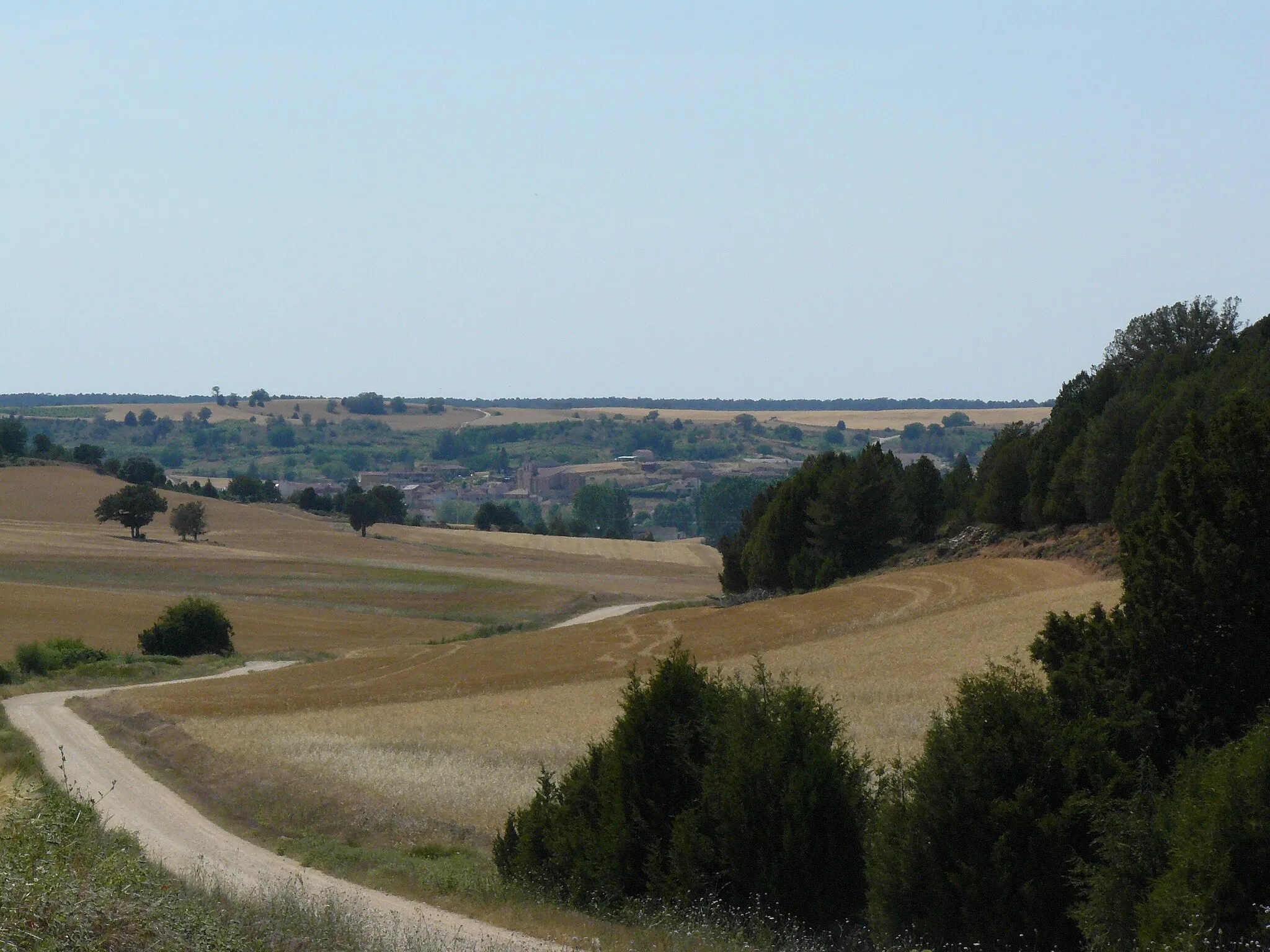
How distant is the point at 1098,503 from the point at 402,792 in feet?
143

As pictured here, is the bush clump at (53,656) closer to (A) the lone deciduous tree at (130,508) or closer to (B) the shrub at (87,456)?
(A) the lone deciduous tree at (130,508)

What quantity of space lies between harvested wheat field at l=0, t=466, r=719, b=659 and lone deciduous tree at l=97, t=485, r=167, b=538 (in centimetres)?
139

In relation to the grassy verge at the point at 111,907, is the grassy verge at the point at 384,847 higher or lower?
lower

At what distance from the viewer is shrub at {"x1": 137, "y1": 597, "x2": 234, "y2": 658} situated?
71.9 m

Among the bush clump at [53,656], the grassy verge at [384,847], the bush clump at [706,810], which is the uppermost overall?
the bush clump at [706,810]

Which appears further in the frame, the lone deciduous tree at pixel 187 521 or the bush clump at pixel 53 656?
the lone deciduous tree at pixel 187 521

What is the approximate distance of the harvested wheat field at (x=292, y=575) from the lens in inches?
3093

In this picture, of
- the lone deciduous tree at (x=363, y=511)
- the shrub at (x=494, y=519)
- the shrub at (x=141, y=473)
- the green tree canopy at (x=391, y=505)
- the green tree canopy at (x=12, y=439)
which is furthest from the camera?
the shrub at (x=494, y=519)

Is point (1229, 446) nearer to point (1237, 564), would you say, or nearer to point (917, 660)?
point (1237, 564)

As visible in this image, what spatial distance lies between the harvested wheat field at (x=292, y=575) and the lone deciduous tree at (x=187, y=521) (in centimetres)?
154

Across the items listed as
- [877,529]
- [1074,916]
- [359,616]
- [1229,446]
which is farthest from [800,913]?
[359,616]

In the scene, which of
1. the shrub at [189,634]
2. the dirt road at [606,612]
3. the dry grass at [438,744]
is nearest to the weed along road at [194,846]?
the dry grass at [438,744]

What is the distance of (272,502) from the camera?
161250 mm

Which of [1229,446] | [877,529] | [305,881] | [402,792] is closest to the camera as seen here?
[1229,446]
